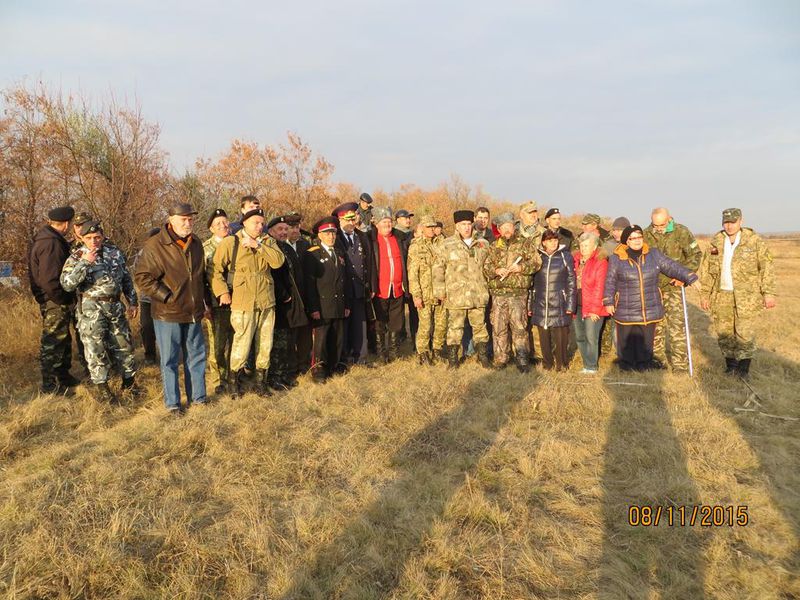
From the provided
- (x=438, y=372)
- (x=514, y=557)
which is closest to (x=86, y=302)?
(x=438, y=372)

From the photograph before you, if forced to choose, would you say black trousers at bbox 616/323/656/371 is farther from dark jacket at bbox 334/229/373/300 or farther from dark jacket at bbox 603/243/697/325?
dark jacket at bbox 334/229/373/300

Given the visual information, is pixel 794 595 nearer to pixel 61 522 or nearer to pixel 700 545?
pixel 700 545

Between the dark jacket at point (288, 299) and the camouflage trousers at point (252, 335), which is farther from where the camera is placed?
the dark jacket at point (288, 299)

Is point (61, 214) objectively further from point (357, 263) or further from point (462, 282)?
point (462, 282)

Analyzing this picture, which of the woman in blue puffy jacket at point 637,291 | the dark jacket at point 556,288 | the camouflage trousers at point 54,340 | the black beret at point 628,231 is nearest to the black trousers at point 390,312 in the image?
the dark jacket at point 556,288

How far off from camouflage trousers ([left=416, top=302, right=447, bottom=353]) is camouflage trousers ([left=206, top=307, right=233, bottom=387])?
2.68 meters

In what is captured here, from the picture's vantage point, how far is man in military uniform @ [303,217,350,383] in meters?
6.06

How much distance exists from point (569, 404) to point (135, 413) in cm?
459

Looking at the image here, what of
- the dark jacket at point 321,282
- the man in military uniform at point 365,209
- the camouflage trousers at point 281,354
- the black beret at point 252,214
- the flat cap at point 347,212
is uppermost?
the man in military uniform at point 365,209

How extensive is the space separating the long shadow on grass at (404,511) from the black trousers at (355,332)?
7.70ft

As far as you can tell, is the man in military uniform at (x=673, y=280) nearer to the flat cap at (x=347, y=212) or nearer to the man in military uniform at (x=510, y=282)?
the man in military uniform at (x=510, y=282)

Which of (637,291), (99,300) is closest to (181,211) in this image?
(99,300)

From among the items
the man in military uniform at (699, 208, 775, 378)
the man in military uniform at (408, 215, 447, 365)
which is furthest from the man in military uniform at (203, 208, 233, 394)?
the man in military uniform at (699, 208, 775, 378)

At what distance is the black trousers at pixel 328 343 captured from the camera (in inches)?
244
